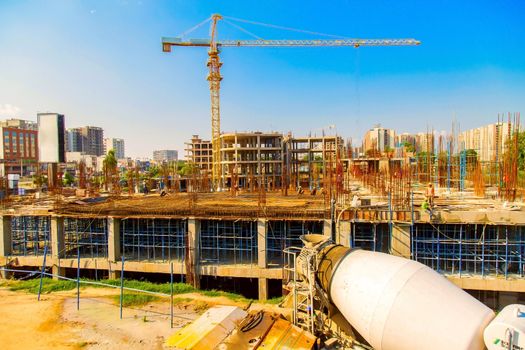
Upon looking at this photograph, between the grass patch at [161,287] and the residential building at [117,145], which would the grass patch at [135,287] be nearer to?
the grass patch at [161,287]

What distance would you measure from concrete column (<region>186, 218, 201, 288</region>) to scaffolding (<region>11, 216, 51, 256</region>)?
30.0 ft

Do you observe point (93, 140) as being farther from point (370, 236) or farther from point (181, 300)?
point (370, 236)

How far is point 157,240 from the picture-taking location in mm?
19844

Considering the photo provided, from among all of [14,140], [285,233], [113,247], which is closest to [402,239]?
[285,233]

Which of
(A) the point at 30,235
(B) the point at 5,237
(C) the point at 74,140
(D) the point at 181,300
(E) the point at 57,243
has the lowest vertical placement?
(D) the point at 181,300

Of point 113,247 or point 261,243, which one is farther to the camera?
point 113,247

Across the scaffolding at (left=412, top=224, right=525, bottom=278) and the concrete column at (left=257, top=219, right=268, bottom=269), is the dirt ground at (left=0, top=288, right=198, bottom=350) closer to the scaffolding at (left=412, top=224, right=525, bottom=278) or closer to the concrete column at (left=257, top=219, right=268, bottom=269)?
the concrete column at (left=257, top=219, right=268, bottom=269)

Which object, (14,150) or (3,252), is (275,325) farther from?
(14,150)

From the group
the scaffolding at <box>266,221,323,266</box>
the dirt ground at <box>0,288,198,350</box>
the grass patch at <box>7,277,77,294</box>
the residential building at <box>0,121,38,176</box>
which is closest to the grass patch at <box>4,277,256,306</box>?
the grass patch at <box>7,277,77,294</box>

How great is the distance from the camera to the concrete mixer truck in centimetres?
600

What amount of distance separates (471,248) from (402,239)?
11.6 ft

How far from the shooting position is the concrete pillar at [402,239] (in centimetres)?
1523

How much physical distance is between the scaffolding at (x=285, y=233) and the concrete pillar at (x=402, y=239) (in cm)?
385

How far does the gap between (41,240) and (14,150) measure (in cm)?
7526
